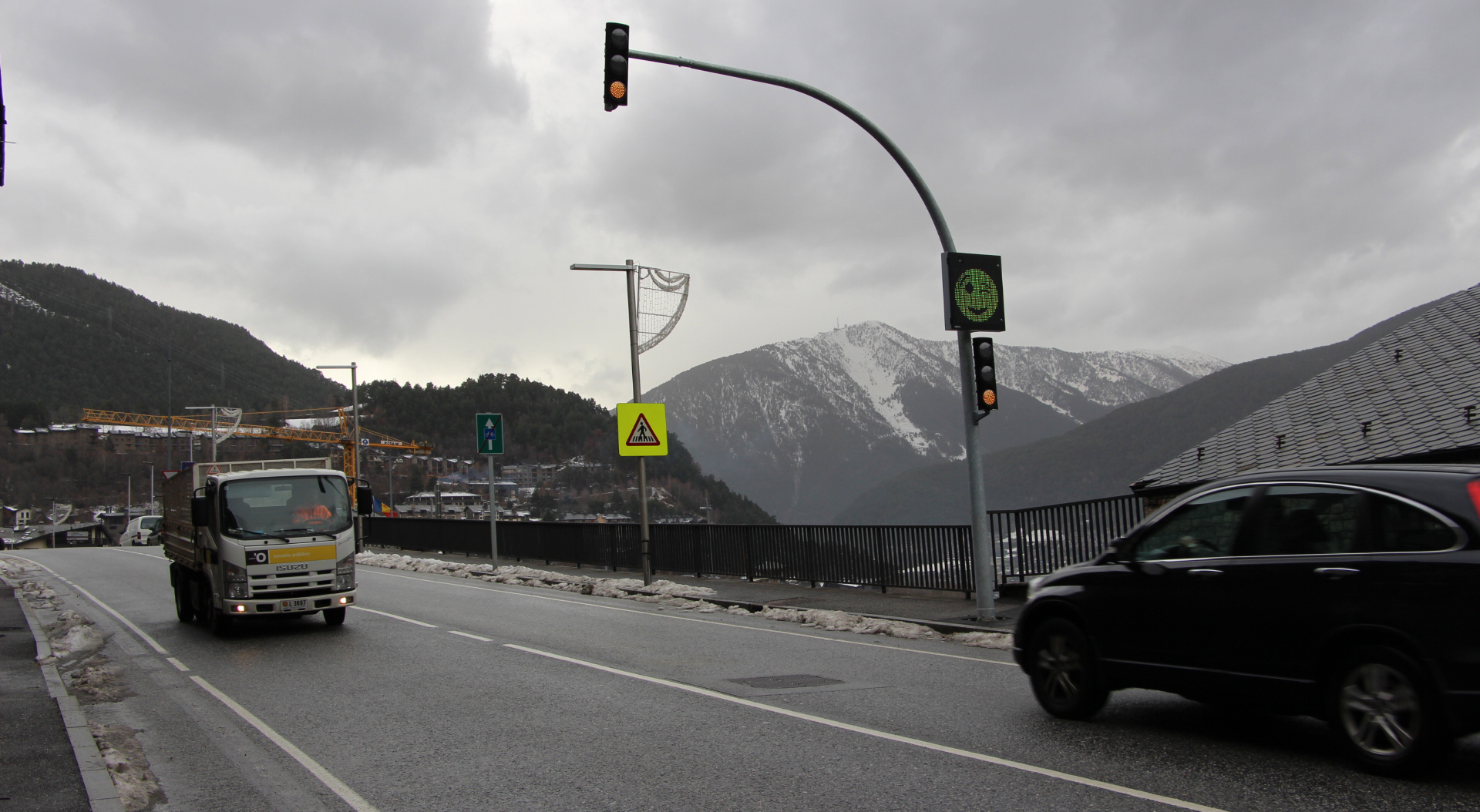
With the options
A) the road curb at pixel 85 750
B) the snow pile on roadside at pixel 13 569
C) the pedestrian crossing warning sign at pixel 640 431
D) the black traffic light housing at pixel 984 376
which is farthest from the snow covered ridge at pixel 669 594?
the snow pile on roadside at pixel 13 569

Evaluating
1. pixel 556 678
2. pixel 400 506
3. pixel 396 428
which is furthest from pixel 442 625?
pixel 396 428

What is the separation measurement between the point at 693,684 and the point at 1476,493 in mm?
6048

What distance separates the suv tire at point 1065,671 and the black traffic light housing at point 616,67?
23.8 feet

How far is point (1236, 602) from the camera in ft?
20.8

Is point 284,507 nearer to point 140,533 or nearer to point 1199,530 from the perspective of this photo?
point 1199,530

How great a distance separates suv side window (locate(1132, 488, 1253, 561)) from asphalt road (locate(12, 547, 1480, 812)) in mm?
1160

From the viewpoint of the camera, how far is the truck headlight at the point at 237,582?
13523 millimetres

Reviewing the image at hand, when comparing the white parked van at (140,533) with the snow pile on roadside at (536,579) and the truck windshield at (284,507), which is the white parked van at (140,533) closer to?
the snow pile on roadside at (536,579)

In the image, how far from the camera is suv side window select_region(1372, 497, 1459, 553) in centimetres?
541

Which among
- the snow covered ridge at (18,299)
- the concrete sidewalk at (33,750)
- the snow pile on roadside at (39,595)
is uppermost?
the snow covered ridge at (18,299)

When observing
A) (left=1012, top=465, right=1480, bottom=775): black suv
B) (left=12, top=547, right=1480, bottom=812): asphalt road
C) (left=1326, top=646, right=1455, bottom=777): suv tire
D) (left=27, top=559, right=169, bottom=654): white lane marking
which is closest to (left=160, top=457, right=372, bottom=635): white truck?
(left=27, top=559, right=169, bottom=654): white lane marking

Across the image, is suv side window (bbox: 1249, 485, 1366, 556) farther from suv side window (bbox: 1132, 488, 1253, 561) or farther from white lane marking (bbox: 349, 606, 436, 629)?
white lane marking (bbox: 349, 606, 436, 629)

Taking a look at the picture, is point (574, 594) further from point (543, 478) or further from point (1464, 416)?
point (543, 478)

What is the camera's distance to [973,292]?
14.2m
